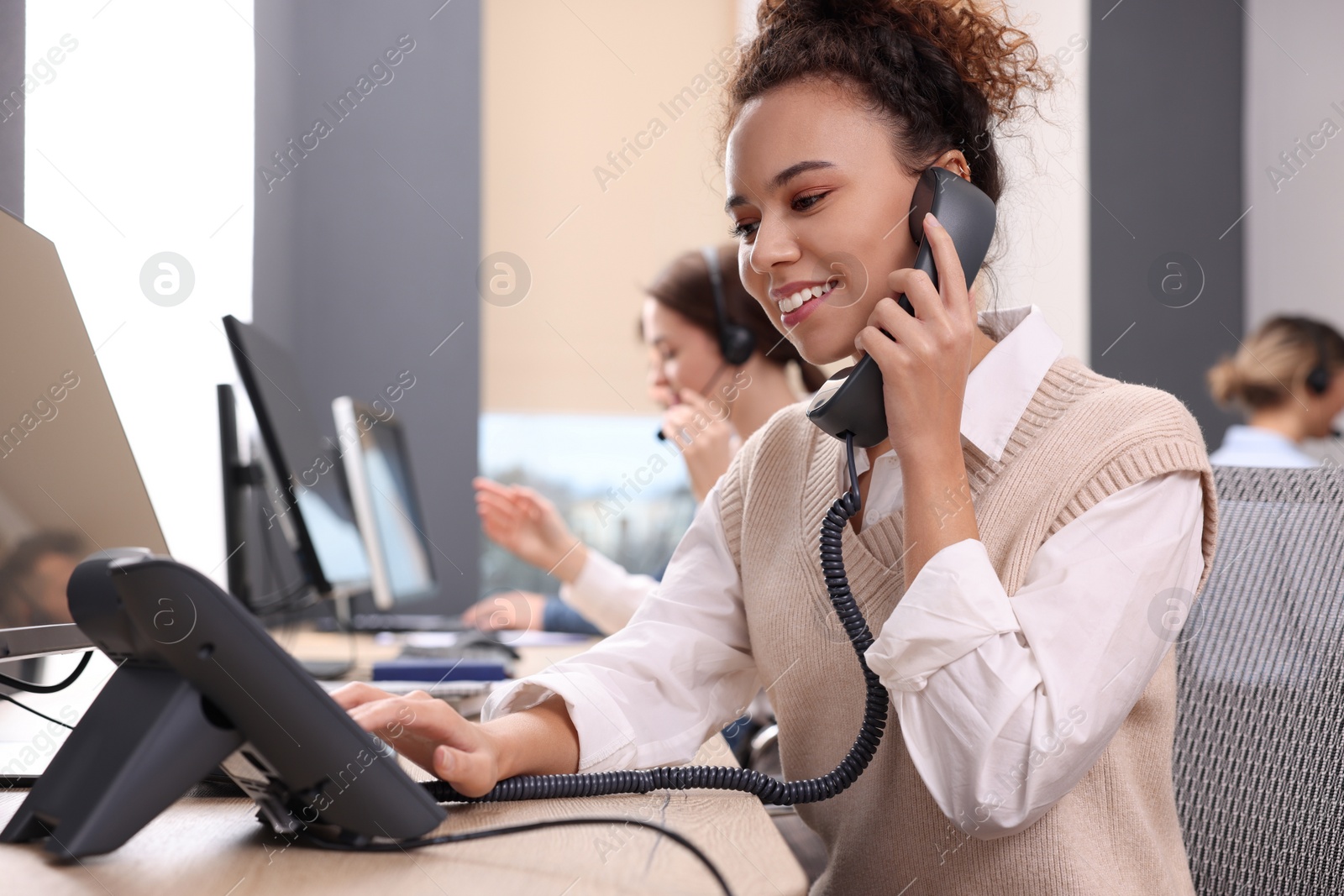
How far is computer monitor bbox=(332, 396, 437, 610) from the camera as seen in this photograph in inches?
73.1

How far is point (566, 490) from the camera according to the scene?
3740 mm

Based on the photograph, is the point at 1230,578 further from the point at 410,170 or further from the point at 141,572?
the point at 410,170

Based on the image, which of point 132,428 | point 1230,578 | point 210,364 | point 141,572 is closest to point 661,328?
point 210,364

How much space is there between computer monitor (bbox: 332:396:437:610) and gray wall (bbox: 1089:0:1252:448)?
6.50ft

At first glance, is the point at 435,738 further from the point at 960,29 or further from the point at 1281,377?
the point at 1281,377

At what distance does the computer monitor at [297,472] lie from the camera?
1.44 meters

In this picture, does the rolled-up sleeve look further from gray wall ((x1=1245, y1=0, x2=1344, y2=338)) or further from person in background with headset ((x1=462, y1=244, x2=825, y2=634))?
gray wall ((x1=1245, y1=0, x2=1344, y2=338))

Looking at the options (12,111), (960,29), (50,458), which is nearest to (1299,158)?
(960,29)

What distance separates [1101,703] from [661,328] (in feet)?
5.53

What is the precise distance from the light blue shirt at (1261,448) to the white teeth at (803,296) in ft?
7.65

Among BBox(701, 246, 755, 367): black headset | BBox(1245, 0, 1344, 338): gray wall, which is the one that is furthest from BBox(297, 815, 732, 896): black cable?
BBox(1245, 0, 1344, 338): gray wall

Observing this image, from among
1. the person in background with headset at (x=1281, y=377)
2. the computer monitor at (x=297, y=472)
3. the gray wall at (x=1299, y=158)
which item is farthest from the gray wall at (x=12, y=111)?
the gray wall at (x=1299, y=158)

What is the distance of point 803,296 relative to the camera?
0.94 metres

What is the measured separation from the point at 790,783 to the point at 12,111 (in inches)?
47.8
